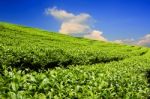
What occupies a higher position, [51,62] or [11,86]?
[11,86]

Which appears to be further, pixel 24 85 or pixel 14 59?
pixel 14 59

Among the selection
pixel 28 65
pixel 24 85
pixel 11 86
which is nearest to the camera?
pixel 11 86

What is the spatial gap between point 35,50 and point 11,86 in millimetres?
21044

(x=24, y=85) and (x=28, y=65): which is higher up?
(x=24, y=85)

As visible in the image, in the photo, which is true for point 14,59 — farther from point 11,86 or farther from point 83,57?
point 11,86

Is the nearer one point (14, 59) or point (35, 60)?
point (14, 59)

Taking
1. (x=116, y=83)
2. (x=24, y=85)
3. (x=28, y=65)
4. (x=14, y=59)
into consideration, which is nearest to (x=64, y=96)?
(x=24, y=85)

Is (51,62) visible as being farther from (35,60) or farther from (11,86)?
(11,86)

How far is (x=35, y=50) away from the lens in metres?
27.3

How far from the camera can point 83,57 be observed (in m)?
32.9

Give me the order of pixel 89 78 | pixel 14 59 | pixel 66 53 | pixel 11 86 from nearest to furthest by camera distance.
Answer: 1. pixel 11 86
2. pixel 89 78
3. pixel 14 59
4. pixel 66 53

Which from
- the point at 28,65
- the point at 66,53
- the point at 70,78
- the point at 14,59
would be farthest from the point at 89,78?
the point at 66,53

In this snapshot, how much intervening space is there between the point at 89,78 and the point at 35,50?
56.6ft

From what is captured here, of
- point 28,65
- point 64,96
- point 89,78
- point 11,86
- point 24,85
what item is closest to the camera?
point 11,86
